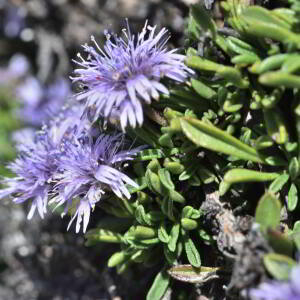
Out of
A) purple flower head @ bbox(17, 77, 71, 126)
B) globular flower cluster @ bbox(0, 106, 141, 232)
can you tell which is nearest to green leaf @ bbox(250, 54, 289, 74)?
globular flower cluster @ bbox(0, 106, 141, 232)

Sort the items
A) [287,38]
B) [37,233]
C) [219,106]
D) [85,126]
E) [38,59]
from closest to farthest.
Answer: [287,38], [219,106], [85,126], [37,233], [38,59]

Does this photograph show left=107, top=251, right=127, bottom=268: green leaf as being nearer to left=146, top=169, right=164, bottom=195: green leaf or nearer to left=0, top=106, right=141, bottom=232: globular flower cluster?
left=0, top=106, right=141, bottom=232: globular flower cluster

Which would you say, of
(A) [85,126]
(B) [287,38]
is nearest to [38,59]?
(A) [85,126]

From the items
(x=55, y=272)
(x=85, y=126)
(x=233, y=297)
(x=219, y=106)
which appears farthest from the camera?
(x=55, y=272)

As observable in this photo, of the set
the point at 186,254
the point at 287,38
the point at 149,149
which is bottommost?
the point at 186,254

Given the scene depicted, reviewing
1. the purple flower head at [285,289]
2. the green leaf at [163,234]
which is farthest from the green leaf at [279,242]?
the green leaf at [163,234]

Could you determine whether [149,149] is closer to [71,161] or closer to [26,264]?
[71,161]
